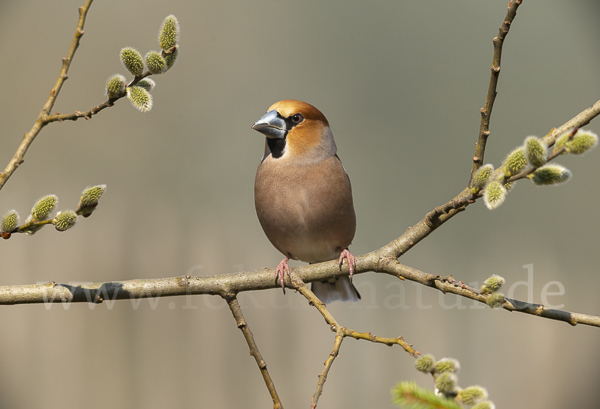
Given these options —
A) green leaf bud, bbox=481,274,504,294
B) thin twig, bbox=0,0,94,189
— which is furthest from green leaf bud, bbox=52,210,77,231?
green leaf bud, bbox=481,274,504,294

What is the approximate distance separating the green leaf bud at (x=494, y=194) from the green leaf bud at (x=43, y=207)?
2.68 feet

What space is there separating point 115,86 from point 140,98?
5 cm

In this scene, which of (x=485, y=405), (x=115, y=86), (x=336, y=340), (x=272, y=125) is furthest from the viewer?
(x=272, y=125)

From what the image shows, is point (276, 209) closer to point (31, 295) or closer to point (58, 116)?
point (31, 295)

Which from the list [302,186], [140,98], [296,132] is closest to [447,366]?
[140,98]

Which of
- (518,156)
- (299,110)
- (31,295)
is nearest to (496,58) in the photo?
(518,156)

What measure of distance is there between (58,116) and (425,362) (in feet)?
2.67

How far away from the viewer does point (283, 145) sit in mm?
1973

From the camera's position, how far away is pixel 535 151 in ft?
2.51

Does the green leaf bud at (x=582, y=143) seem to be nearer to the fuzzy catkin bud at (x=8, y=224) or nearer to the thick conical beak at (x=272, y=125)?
the fuzzy catkin bud at (x=8, y=224)

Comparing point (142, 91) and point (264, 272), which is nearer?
point (142, 91)

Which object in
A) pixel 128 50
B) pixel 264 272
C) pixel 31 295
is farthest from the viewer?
pixel 264 272

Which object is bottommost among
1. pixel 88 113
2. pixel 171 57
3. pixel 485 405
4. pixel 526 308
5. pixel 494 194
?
pixel 485 405

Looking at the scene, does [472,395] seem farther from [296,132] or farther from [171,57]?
[296,132]
